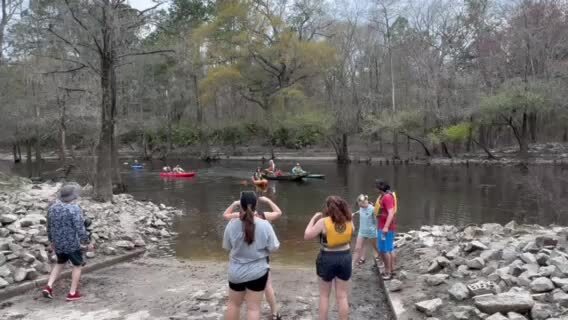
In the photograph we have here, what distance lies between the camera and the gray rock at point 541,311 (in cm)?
486

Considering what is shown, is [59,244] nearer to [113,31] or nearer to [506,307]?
[506,307]

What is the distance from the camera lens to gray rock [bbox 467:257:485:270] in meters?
6.65

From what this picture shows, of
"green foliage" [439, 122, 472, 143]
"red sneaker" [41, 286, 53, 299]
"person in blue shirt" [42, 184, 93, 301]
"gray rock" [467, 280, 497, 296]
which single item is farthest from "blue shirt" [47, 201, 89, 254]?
"green foliage" [439, 122, 472, 143]

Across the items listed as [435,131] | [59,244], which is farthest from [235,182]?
[59,244]

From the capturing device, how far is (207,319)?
5.97m

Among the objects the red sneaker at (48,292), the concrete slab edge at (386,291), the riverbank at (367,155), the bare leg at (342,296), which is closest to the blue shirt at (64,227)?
the red sneaker at (48,292)

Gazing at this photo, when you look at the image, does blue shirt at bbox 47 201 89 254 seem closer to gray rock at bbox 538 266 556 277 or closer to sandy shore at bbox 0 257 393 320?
sandy shore at bbox 0 257 393 320

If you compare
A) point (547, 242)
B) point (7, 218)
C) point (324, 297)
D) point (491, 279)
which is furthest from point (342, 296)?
point (7, 218)

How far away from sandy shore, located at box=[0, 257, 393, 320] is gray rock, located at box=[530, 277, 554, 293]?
67.4 inches

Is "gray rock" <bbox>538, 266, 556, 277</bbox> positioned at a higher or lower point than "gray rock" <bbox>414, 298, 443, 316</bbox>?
higher

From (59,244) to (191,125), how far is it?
160 feet

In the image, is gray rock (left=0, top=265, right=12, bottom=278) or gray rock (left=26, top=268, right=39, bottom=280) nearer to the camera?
gray rock (left=0, top=265, right=12, bottom=278)

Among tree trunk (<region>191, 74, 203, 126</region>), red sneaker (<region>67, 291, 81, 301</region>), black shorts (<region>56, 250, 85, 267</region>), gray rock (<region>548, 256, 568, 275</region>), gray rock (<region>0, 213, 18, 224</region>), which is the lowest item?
red sneaker (<region>67, 291, 81, 301</region>)

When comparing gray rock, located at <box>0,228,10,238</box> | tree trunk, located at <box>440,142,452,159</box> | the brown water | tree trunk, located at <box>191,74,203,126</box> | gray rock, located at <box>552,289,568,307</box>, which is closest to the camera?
gray rock, located at <box>552,289,568,307</box>
